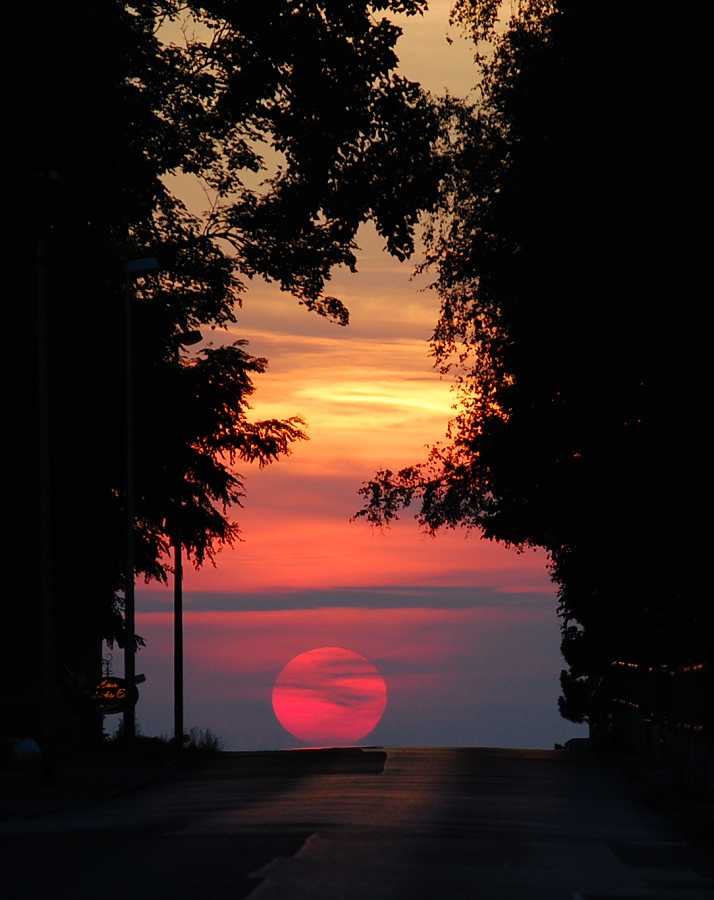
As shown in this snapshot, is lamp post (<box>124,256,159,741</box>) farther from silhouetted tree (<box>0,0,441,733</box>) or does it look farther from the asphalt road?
the asphalt road

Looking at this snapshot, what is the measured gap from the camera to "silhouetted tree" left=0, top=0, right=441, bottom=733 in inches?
888

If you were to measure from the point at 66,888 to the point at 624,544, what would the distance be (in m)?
25.2

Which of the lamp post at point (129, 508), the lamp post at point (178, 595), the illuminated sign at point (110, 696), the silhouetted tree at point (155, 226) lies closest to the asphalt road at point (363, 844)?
the silhouetted tree at point (155, 226)

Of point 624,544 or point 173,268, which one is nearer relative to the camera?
point 624,544

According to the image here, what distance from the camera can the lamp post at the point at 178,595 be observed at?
40.0 metres

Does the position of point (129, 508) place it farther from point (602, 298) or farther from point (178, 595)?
point (602, 298)

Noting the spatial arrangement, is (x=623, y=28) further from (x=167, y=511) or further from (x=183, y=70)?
(x=167, y=511)

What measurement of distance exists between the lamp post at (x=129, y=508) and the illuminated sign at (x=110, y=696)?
132cm

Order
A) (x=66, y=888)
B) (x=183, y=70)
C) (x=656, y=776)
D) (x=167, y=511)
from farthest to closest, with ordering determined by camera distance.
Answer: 1. (x=167, y=511)
2. (x=183, y=70)
3. (x=656, y=776)
4. (x=66, y=888)

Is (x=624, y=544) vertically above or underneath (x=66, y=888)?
above

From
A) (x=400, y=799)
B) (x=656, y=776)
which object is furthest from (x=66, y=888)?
(x=656, y=776)

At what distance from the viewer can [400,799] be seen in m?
18.8

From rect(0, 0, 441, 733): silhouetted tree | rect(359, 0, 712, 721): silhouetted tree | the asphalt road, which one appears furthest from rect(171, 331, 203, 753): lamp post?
the asphalt road

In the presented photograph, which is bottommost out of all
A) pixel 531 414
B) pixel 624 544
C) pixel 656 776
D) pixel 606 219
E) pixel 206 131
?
pixel 656 776
